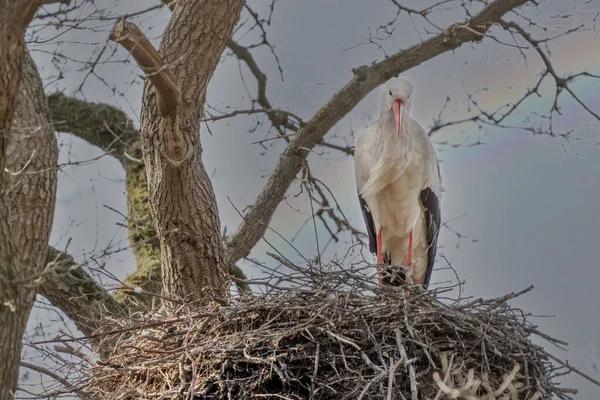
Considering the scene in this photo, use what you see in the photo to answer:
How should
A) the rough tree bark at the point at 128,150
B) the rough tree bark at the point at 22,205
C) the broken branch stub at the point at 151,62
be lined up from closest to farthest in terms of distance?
the rough tree bark at the point at 22,205
the broken branch stub at the point at 151,62
the rough tree bark at the point at 128,150

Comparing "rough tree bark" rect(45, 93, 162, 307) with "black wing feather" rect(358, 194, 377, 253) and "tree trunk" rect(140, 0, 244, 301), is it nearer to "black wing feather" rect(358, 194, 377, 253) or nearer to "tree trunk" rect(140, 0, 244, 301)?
"black wing feather" rect(358, 194, 377, 253)

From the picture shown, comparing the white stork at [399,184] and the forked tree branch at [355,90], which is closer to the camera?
the white stork at [399,184]

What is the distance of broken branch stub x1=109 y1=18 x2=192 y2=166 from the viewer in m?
3.65

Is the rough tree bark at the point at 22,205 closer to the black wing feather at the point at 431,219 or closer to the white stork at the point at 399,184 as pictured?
the white stork at the point at 399,184

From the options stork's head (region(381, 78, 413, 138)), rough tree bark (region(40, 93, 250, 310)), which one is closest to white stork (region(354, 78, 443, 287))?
stork's head (region(381, 78, 413, 138))

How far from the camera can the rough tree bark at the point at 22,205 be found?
3006 mm

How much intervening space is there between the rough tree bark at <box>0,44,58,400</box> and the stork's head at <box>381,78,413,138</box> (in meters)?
2.06

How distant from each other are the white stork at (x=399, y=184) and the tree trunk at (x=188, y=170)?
134cm

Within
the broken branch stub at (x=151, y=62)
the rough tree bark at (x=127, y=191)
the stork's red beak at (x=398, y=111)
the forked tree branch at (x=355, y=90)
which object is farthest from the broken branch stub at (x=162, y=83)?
the forked tree branch at (x=355, y=90)

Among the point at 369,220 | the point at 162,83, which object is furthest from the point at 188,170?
the point at 369,220

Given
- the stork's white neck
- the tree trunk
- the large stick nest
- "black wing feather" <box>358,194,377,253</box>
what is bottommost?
the large stick nest

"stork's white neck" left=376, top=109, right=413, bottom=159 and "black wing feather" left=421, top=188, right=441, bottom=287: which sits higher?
"stork's white neck" left=376, top=109, right=413, bottom=159

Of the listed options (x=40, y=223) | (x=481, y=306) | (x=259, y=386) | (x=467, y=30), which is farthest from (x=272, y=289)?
(x=467, y=30)

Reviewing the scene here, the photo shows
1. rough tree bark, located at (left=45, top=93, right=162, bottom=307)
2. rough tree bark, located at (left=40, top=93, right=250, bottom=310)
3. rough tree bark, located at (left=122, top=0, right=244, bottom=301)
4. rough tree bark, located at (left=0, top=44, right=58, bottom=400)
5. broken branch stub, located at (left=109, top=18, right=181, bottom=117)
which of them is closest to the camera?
rough tree bark, located at (left=0, top=44, right=58, bottom=400)
